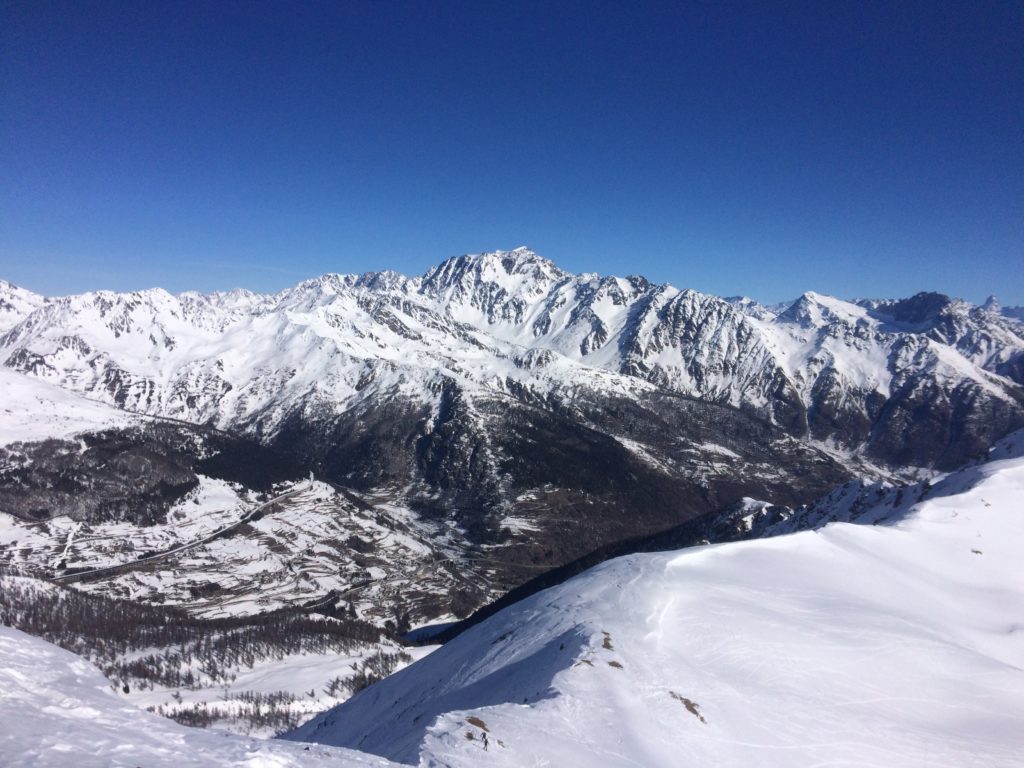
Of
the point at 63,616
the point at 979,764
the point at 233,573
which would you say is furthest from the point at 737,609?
the point at 233,573

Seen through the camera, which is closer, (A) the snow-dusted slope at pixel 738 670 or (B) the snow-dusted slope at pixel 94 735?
(B) the snow-dusted slope at pixel 94 735

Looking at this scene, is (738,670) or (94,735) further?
(738,670)

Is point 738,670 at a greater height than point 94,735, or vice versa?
point 94,735

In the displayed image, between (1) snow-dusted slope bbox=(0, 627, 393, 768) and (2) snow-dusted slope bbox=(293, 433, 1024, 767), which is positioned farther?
(2) snow-dusted slope bbox=(293, 433, 1024, 767)

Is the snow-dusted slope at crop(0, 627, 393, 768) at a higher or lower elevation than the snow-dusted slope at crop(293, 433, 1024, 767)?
higher
